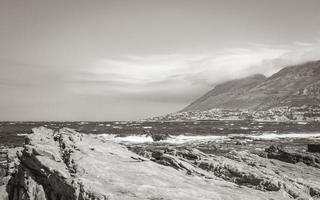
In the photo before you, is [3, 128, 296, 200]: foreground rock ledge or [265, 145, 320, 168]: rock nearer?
[3, 128, 296, 200]: foreground rock ledge

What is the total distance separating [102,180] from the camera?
34.5 ft

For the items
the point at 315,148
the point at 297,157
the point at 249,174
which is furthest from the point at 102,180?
the point at 315,148

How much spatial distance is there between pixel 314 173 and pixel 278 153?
7.42 metres

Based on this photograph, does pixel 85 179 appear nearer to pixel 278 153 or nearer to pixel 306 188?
pixel 306 188

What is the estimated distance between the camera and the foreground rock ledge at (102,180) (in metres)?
9.67

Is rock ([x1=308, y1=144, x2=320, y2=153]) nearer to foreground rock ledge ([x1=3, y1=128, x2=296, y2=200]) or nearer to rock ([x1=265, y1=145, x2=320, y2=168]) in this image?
rock ([x1=265, y1=145, x2=320, y2=168])

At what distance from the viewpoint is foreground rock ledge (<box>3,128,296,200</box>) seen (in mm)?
9672

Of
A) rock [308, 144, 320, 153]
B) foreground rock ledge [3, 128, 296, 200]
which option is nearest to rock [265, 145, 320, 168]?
rock [308, 144, 320, 153]

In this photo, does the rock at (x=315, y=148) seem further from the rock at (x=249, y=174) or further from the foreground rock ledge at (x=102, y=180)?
the foreground rock ledge at (x=102, y=180)

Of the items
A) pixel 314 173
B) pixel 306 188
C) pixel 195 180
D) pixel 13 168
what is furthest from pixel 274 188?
pixel 13 168

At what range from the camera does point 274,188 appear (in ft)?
45.2

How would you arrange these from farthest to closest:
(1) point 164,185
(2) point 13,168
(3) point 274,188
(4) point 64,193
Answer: (2) point 13,168, (3) point 274,188, (4) point 64,193, (1) point 164,185

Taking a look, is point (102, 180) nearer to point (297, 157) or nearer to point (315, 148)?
point (297, 157)

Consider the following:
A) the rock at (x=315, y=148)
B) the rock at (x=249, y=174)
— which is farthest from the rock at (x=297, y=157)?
the rock at (x=315, y=148)
